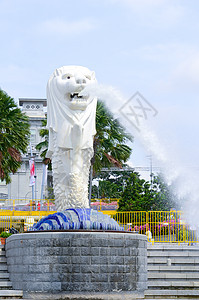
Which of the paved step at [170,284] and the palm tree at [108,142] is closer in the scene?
the paved step at [170,284]

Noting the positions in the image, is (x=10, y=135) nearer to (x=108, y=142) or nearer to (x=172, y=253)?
(x=108, y=142)

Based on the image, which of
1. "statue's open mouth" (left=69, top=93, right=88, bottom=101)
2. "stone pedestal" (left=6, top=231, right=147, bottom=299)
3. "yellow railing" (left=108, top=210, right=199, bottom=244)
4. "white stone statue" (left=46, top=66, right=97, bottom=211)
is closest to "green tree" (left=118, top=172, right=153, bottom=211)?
"yellow railing" (left=108, top=210, right=199, bottom=244)

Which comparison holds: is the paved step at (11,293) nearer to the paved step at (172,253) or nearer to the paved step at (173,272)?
the paved step at (173,272)

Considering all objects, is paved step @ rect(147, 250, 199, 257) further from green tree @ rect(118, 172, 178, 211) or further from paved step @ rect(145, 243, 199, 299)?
green tree @ rect(118, 172, 178, 211)

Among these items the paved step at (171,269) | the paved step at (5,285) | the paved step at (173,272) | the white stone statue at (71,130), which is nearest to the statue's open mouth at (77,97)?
the white stone statue at (71,130)

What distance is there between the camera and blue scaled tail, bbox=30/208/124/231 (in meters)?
13.5

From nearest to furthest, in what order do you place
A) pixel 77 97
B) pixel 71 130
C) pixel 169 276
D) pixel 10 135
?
pixel 169 276, pixel 71 130, pixel 77 97, pixel 10 135

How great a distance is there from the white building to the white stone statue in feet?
109

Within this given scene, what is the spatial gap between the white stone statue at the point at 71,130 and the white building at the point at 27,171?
109 feet

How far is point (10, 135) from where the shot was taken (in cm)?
2667

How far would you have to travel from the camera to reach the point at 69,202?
61.8ft

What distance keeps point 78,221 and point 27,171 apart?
41365 mm

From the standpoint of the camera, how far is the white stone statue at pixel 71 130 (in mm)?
18703

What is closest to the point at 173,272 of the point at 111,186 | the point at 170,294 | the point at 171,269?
the point at 171,269
